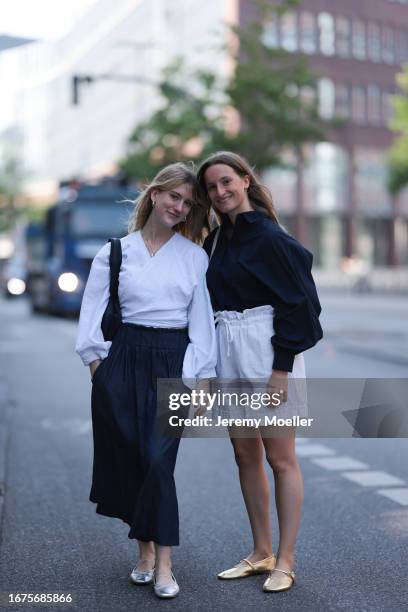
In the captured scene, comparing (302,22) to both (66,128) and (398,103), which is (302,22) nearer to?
(398,103)

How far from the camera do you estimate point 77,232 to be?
27422 mm

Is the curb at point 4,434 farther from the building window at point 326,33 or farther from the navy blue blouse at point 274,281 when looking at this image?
the building window at point 326,33

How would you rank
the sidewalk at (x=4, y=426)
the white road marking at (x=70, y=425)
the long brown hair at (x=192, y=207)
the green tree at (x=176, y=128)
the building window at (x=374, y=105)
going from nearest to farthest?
1. the long brown hair at (x=192, y=207)
2. the sidewalk at (x=4, y=426)
3. the white road marking at (x=70, y=425)
4. the green tree at (x=176, y=128)
5. the building window at (x=374, y=105)

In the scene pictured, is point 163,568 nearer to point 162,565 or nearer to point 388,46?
point 162,565

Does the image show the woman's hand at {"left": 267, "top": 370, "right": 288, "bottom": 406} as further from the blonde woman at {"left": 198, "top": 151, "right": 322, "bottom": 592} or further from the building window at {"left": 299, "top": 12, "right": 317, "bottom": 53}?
the building window at {"left": 299, "top": 12, "right": 317, "bottom": 53}

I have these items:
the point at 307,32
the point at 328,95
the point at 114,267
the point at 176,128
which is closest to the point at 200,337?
the point at 114,267

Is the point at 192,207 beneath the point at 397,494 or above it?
→ above

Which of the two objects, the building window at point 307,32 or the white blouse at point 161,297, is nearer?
the white blouse at point 161,297

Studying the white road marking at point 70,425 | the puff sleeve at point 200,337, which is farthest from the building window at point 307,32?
the puff sleeve at point 200,337

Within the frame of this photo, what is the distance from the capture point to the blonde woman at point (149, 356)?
4.70m

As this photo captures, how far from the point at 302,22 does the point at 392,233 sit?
47.5 ft

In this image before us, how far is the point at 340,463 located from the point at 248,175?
3.70 metres

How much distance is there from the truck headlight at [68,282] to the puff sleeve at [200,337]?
2326 centimetres

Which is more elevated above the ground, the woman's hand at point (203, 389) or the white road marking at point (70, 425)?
the woman's hand at point (203, 389)
